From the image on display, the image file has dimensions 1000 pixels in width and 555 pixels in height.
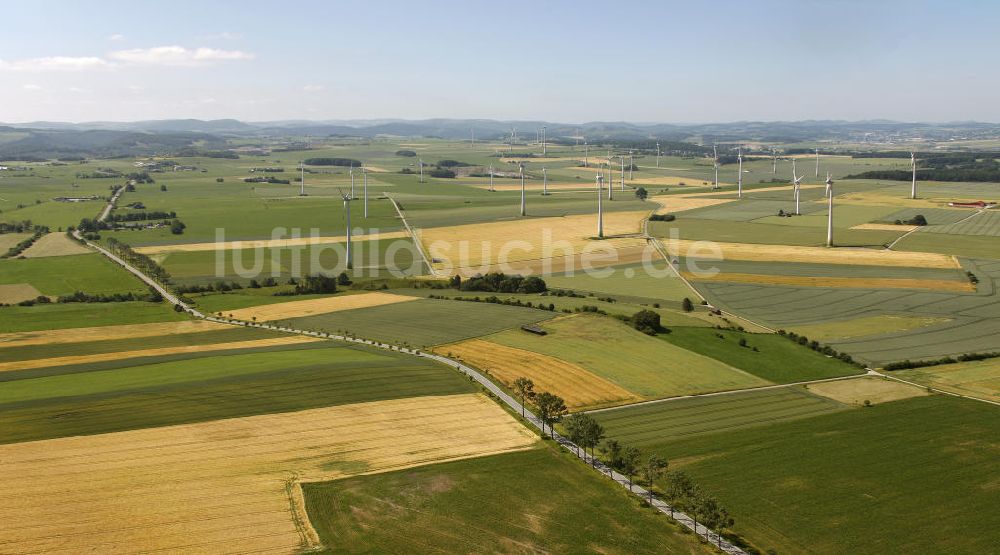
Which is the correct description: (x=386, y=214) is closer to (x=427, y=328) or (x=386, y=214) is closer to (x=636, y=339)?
(x=427, y=328)

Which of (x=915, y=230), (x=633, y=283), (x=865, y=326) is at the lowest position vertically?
(x=865, y=326)

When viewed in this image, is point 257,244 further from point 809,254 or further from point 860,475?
point 860,475

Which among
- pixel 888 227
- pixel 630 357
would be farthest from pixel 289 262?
pixel 888 227

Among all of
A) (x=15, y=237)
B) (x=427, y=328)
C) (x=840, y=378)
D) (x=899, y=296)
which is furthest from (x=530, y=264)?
(x=15, y=237)

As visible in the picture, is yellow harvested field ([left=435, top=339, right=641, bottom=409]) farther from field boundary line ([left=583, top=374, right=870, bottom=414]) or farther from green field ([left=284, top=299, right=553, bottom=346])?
green field ([left=284, top=299, right=553, bottom=346])

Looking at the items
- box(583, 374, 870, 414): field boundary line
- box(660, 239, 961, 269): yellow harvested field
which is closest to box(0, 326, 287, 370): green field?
box(583, 374, 870, 414): field boundary line

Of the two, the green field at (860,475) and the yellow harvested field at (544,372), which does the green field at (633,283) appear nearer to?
the yellow harvested field at (544,372)

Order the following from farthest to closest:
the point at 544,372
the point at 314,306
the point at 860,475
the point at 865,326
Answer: the point at 314,306
the point at 865,326
the point at 544,372
the point at 860,475
